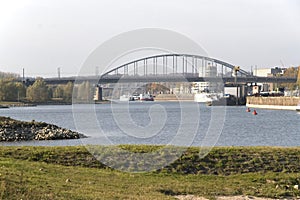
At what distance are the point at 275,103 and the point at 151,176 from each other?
10859cm

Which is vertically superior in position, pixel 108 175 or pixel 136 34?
pixel 136 34

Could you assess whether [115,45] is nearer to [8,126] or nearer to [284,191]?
[284,191]

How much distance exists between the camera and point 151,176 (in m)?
18.0

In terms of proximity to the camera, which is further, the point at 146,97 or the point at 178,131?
the point at 146,97

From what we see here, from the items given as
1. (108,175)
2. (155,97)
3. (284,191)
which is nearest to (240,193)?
(284,191)

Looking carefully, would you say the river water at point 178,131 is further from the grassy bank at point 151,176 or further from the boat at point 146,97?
the boat at point 146,97

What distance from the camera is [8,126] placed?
46812 millimetres

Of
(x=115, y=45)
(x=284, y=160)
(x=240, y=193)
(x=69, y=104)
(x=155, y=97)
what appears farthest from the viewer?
(x=155, y=97)

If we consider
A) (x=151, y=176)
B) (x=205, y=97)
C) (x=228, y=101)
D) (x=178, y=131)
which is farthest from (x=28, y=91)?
(x=151, y=176)

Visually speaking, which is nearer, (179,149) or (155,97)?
(179,149)

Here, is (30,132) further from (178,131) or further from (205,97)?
(205,97)

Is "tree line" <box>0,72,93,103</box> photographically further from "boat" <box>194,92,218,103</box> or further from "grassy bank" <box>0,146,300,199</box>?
"grassy bank" <box>0,146,300,199</box>

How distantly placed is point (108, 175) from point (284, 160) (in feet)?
21.0

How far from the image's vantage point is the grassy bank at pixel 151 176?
43.2ft
